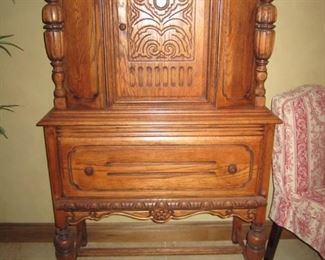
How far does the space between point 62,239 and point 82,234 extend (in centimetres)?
59

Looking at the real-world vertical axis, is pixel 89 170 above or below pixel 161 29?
below

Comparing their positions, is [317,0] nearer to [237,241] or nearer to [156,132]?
[156,132]

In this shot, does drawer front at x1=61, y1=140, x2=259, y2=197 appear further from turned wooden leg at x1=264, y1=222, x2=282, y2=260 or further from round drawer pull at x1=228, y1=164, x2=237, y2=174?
turned wooden leg at x1=264, y1=222, x2=282, y2=260

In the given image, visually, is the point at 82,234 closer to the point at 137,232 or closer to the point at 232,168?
the point at 137,232

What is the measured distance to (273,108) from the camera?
63.8 inches

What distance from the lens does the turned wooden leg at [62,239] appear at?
141cm

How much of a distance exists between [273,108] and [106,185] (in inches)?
40.3

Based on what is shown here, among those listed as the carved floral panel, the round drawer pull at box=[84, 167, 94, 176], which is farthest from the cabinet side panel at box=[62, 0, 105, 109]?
the round drawer pull at box=[84, 167, 94, 176]

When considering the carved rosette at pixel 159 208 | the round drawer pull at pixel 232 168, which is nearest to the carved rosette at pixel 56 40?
the carved rosette at pixel 159 208

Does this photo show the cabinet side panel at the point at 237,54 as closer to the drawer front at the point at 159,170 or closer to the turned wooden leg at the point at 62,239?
the drawer front at the point at 159,170

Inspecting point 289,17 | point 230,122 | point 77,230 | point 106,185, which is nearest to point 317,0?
point 289,17

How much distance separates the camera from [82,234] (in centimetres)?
200

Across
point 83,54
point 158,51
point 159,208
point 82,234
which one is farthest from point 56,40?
point 82,234

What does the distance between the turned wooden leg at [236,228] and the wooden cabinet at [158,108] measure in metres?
0.65
